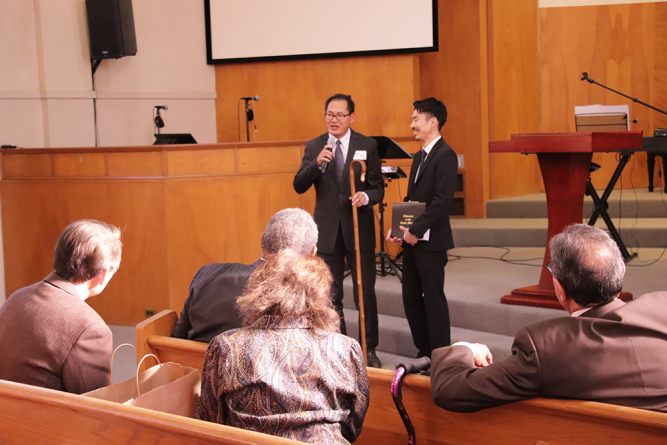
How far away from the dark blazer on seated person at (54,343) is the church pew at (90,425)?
100mm

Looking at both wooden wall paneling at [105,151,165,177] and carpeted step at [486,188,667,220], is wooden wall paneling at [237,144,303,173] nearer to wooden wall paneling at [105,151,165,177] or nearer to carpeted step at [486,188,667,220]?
wooden wall paneling at [105,151,165,177]

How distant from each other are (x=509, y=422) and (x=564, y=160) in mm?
2282

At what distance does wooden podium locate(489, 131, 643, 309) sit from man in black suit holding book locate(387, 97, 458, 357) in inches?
16.7

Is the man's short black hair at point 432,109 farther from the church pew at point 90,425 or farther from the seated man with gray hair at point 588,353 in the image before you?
the church pew at point 90,425

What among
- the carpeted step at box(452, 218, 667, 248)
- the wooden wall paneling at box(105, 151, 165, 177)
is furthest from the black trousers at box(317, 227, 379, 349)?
the carpeted step at box(452, 218, 667, 248)

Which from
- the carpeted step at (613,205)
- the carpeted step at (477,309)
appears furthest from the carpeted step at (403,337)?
the carpeted step at (613,205)

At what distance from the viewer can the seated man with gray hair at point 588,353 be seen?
1549 mm

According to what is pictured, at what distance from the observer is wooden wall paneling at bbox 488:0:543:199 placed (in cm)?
719

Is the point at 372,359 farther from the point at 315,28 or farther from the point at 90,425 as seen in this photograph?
the point at 315,28

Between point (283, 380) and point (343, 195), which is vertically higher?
point (343, 195)

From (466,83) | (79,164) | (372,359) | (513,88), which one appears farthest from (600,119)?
(79,164)

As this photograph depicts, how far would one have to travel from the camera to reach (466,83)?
716 cm

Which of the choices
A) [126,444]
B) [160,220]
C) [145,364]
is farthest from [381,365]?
[126,444]

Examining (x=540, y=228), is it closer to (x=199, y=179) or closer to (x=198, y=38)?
(x=199, y=179)
